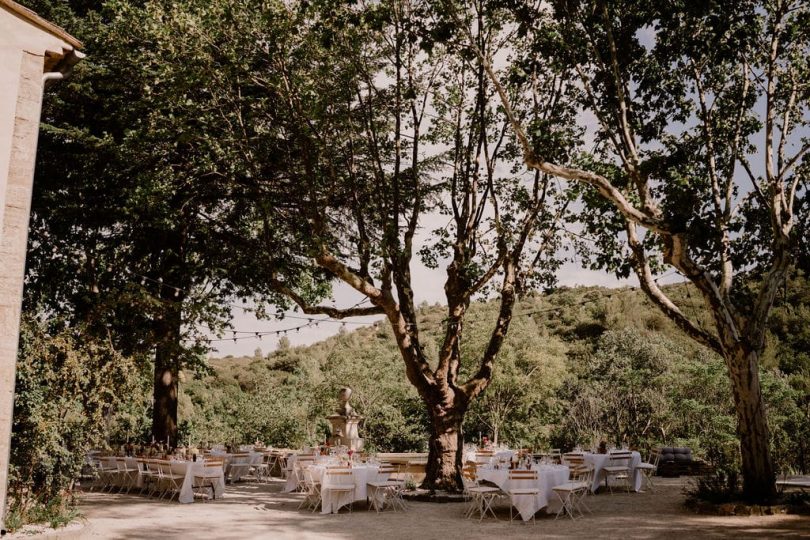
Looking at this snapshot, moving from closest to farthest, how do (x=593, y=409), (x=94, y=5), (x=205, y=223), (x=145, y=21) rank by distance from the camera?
(x=145, y=21), (x=94, y=5), (x=205, y=223), (x=593, y=409)

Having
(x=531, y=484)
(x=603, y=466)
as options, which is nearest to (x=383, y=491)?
(x=531, y=484)

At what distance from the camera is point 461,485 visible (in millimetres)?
13414

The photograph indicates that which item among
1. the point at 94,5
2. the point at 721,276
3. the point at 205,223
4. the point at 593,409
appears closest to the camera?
the point at 721,276

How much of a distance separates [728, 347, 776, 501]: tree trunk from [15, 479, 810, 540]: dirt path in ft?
2.15

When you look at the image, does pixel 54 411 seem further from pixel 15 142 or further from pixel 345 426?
pixel 345 426

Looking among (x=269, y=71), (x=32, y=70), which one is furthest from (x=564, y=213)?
(x=32, y=70)

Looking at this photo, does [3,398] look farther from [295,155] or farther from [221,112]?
[295,155]

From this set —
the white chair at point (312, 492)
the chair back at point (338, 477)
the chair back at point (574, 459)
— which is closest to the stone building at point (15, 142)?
the chair back at point (338, 477)

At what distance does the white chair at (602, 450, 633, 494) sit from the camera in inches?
547

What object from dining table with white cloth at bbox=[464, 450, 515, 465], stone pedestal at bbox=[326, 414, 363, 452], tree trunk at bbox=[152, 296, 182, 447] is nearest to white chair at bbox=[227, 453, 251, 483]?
tree trunk at bbox=[152, 296, 182, 447]

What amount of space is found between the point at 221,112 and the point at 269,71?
185 cm

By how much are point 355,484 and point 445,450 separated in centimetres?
268

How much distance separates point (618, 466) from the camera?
45.4ft

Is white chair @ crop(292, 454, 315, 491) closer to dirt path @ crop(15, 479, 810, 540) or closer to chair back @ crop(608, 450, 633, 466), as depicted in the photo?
dirt path @ crop(15, 479, 810, 540)
